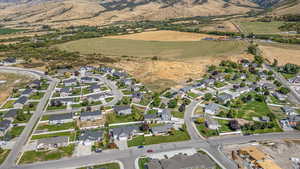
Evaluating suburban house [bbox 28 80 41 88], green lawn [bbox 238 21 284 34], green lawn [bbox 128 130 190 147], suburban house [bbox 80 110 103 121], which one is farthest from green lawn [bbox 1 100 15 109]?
green lawn [bbox 238 21 284 34]

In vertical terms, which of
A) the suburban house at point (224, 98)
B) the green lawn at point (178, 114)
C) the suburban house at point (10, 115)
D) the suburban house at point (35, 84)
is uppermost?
the suburban house at point (35, 84)

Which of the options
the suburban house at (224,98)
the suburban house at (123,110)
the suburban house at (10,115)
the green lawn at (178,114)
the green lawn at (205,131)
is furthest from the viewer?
the suburban house at (224,98)

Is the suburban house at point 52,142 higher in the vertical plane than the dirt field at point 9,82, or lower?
lower

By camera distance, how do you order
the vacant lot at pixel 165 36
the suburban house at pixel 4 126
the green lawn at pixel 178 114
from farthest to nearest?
1. the vacant lot at pixel 165 36
2. the green lawn at pixel 178 114
3. the suburban house at pixel 4 126

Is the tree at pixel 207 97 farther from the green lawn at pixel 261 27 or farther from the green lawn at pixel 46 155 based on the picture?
the green lawn at pixel 261 27

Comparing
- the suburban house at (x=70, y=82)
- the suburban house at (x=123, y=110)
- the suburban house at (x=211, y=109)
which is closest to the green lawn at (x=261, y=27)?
the suburban house at (x=211, y=109)

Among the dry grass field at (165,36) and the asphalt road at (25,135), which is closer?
the asphalt road at (25,135)
